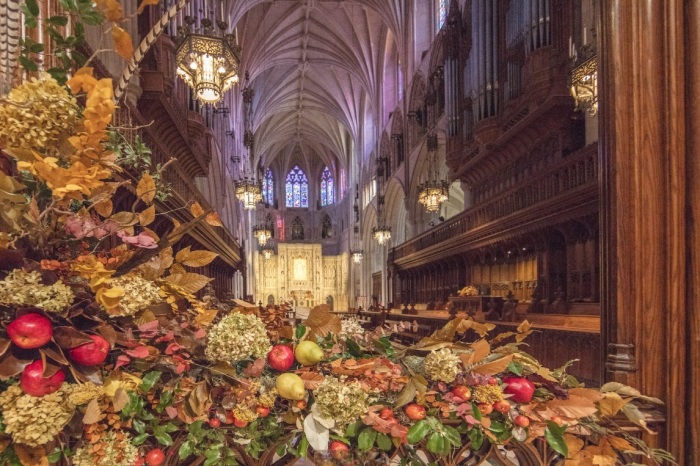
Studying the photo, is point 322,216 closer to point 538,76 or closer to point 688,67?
point 538,76

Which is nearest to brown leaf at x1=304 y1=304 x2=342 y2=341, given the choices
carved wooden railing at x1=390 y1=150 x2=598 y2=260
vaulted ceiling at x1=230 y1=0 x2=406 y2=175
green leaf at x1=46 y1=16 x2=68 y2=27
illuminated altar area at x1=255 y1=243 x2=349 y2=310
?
green leaf at x1=46 y1=16 x2=68 y2=27

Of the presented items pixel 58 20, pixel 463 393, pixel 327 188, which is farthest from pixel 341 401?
pixel 327 188

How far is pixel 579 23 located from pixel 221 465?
8938 mm

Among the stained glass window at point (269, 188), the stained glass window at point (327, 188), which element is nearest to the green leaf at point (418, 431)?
the stained glass window at point (327, 188)

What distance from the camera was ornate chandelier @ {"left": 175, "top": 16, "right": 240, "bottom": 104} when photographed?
19.6 feet

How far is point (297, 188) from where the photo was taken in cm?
4125

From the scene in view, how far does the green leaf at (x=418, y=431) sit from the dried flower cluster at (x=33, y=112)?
1082mm

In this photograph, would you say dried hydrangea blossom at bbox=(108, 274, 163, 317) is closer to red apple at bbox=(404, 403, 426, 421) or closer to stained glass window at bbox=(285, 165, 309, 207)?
red apple at bbox=(404, 403, 426, 421)

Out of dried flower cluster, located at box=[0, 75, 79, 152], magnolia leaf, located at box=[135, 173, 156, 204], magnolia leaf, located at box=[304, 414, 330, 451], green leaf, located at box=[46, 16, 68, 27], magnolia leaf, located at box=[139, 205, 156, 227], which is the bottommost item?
magnolia leaf, located at box=[304, 414, 330, 451]

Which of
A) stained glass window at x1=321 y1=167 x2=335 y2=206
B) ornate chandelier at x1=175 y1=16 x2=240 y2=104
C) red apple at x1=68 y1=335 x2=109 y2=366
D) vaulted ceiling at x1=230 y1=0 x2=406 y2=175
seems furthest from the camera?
stained glass window at x1=321 y1=167 x2=335 y2=206

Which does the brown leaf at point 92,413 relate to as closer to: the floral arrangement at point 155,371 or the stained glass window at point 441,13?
the floral arrangement at point 155,371

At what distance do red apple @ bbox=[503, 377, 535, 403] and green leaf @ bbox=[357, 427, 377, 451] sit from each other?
381 millimetres

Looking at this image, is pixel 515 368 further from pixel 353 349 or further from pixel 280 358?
pixel 280 358

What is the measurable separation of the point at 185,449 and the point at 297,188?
4058 centimetres
